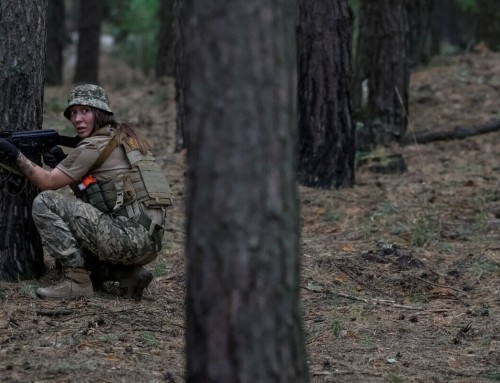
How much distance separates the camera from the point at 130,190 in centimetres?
583

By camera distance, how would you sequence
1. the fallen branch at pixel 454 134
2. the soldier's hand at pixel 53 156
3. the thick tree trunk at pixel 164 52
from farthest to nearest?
the thick tree trunk at pixel 164 52 → the fallen branch at pixel 454 134 → the soldier's hand at pixel 53 156

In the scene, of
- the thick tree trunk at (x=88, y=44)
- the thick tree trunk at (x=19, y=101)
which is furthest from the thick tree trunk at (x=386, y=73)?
the thick tree trunk at (x=88, y=44)

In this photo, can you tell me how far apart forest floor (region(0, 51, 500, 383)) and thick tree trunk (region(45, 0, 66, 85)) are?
5.34 metres

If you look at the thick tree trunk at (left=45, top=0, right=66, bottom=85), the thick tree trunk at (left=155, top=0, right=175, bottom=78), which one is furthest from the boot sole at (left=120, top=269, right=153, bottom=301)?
the thick tree trunk at (left=45, top=0, right=66, bottom=85)

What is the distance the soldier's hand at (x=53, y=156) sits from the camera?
592cm

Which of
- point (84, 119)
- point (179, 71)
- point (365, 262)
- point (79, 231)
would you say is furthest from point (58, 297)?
point (179, 71)

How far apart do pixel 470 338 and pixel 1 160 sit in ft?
10.4

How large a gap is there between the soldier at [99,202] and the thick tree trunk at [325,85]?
3.93 meters

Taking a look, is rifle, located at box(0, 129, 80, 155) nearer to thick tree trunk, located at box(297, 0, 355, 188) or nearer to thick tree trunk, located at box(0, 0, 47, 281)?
thick tree trunk, located at box(0, 0, 47, 281)

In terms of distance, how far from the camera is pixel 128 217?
231 inches

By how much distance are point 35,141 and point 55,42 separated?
1176 cm

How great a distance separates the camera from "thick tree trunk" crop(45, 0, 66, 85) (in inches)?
663

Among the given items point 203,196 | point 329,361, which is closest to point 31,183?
point 329,361

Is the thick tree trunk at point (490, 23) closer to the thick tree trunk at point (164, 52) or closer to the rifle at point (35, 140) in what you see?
the thick tree trunk at point (164, 52)
